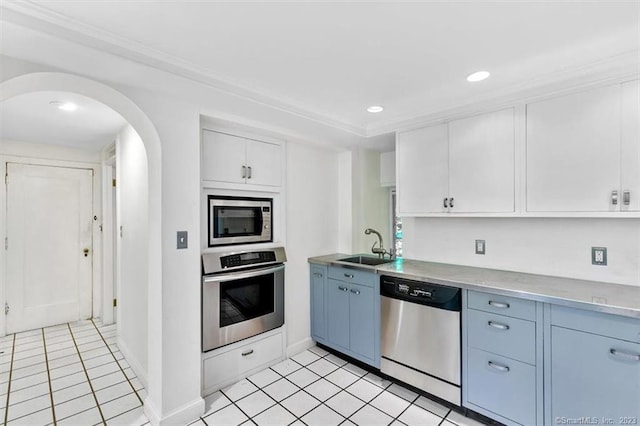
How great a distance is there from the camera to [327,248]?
3.47 meters

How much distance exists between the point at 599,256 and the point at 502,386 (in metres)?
1.15

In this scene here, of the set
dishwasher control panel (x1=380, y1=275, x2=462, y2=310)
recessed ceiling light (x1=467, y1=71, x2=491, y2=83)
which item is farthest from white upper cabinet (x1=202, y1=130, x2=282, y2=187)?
recessed ceiling light (x1=467, y1=71, x2=491, y2=83)

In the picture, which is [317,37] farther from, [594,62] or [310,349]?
[310,349]

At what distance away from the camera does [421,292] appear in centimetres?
228

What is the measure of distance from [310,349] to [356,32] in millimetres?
2911

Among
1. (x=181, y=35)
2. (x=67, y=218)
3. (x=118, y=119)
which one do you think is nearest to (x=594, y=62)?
(x=181, y=35)

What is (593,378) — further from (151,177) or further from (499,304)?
(151,177)

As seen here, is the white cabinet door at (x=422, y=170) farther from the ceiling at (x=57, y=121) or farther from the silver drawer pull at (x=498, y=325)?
the ceiling at (x=57, y=121)

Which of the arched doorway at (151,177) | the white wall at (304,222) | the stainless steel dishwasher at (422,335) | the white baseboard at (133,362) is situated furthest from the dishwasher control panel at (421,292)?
the white baseboard at (133,362)

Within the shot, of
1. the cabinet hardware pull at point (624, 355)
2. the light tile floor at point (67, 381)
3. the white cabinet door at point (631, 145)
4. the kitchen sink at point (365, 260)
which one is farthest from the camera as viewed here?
the kitchen sink at point (365, 260)

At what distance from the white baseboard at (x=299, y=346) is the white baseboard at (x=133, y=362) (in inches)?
49.5

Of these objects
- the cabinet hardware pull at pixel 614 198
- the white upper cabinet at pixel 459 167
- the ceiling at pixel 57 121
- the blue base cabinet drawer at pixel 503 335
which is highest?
the ceiling at pixel 57 121

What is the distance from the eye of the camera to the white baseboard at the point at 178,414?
198 cm

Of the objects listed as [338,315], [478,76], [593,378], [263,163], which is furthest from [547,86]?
[338,315]
